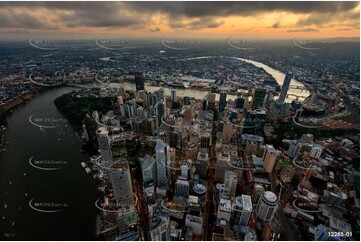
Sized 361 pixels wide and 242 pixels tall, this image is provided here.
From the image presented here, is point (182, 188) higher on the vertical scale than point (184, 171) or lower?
lower

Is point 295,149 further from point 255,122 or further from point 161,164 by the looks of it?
point 161,164

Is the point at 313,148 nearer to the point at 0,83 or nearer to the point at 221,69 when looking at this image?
the point at 221,69

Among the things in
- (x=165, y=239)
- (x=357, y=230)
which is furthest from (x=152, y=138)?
(x=357, y=230)

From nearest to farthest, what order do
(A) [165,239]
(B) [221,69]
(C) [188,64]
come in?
1. (A) [165,239]
2. (B) [221,69]
3. (C) [188,64]

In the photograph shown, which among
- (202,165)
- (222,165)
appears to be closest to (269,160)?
(222,165)
